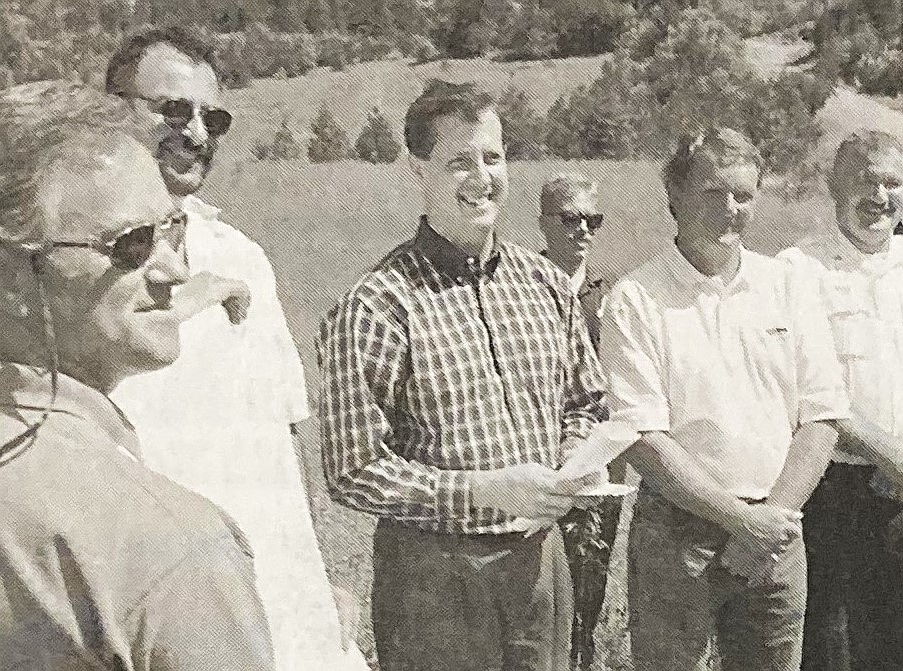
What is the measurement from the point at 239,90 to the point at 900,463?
2.03 metres

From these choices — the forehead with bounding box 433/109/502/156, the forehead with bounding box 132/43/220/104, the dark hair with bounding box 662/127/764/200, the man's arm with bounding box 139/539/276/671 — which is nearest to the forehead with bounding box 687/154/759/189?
the dark hair with bounding box 662/127/764/200

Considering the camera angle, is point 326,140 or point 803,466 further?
point 803,466

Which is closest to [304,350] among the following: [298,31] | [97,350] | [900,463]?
[97,350]

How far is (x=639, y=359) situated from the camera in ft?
9.87

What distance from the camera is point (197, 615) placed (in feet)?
6.69

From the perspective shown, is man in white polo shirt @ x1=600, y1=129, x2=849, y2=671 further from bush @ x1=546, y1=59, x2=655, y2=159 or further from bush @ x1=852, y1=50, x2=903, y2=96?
bush @ x1=852, y1=50, x2=903, y2=96

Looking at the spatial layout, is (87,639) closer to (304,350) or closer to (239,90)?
(304,350)

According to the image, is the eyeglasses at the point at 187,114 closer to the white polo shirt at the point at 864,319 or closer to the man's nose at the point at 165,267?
the man's nose at the point at 165,267

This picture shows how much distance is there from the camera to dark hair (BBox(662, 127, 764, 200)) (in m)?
3.06

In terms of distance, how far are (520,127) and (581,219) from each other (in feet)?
0.93

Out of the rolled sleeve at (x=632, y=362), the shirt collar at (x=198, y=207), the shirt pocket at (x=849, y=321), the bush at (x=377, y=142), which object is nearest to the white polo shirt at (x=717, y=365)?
the rolled sleeve at (x=632, y=362)

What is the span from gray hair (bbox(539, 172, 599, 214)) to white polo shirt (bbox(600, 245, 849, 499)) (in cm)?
26

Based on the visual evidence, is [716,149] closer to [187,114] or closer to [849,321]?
[849,321]

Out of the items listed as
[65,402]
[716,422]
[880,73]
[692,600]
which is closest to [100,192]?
[65,402]
